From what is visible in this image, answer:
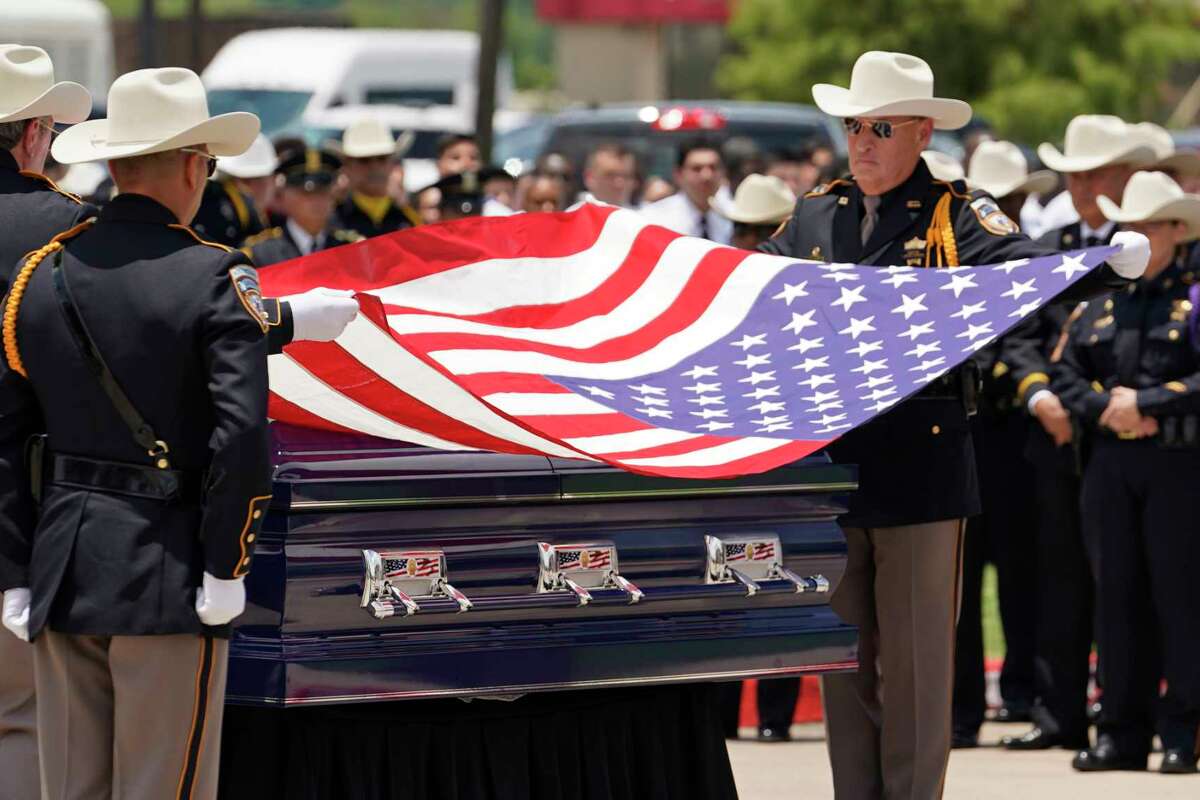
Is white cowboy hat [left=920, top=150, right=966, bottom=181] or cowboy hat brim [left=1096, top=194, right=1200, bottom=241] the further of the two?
white cowboy hat [left=920, top=150, right=966, bottom=181]

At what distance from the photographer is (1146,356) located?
7.48 meters

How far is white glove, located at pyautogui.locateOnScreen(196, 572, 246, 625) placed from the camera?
4.43 metres

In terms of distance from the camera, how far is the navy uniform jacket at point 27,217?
5617mm

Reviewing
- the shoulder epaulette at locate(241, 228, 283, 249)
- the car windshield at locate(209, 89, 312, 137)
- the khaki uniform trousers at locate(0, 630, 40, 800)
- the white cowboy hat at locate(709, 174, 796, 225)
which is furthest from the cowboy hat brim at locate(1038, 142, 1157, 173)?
the car windshield at locate(209, 89, 312, 137)

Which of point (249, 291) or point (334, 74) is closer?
point (249, 291)

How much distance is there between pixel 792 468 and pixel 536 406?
2.14 feet

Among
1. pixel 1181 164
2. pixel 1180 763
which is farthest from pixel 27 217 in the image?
pixel 1181 164

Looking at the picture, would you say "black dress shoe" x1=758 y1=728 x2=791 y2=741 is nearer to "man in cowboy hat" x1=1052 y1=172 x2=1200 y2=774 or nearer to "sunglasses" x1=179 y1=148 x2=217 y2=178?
"man in cowboy hat" x1=1052 y1=172 x2=1200 y2=774

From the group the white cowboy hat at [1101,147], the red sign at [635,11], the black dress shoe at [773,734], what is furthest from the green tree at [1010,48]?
the black dress shoe at [773,734]

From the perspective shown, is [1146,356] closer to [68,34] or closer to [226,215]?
[226,215]

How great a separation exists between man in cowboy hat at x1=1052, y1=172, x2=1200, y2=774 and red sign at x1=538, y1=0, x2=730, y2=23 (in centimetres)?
4585

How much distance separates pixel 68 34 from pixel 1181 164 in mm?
15059

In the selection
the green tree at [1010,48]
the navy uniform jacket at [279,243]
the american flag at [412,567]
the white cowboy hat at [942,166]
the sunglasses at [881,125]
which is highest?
the green tree at [1010,48]

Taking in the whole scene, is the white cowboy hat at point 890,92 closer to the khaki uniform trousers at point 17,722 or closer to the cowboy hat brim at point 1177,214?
the cowboy hat brim at point 1177,214
